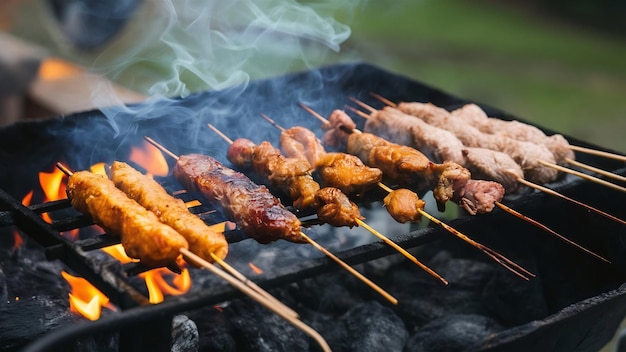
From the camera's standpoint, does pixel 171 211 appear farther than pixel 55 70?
No

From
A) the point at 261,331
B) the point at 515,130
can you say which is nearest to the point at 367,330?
the point at 261,331

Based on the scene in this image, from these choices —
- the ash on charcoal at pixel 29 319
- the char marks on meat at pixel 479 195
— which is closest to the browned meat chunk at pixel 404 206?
the char marks on meat at pixel 479 195

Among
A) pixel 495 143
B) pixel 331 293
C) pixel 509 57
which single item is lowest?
pixel 509 57

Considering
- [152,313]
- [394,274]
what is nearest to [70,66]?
[394,274]

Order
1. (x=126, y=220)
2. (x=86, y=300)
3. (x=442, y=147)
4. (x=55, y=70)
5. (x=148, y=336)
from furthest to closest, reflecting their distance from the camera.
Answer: (x=55, y=70) < (x=442, y=147) < (x=86, y=300) < (x=126, y=220) < (x=148, y=336)

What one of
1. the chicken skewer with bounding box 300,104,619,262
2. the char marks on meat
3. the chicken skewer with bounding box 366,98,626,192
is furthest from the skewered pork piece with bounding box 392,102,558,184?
the char marks on meat

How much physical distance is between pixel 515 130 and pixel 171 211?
231cm

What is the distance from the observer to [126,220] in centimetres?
321

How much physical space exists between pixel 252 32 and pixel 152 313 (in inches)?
277

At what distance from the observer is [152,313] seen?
104 inches

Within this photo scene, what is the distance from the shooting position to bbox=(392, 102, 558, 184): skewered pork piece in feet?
13.7

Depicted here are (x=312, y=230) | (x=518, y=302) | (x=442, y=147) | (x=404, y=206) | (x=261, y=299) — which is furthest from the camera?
(x=312, y=230)

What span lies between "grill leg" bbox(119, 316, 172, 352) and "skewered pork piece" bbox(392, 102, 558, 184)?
2319 millimetres

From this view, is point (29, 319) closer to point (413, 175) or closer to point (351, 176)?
point (351, 176)
